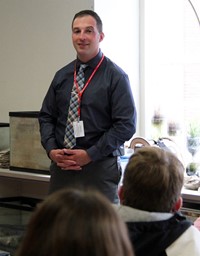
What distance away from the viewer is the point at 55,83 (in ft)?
9.59

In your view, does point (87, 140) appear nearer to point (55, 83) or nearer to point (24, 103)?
point (55, 83)

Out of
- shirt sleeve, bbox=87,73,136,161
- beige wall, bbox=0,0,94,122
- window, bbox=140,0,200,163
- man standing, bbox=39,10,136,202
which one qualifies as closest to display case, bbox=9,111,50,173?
beige wall, bbox=0,0,94,122

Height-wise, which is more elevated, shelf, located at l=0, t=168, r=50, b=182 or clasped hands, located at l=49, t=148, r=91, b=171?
clasped hands, located at l=49, t=148, r=91, b=171

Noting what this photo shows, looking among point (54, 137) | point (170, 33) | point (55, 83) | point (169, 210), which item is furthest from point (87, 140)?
point (170, 33)

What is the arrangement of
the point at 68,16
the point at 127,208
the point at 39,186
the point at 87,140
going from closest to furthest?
1. the point at 127,208
2. the point at 87,140
3. the point at 68,16
4. the point at 39,186

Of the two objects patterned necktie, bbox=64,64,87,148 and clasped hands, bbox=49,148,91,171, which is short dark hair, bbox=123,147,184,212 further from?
patterned necktie, bbox=64,64,87,148

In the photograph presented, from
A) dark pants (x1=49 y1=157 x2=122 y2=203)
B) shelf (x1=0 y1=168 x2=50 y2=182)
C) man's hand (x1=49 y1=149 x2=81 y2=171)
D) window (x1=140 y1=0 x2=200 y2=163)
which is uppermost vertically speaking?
window (x1=140 y1=0 x2=200 y2=163)

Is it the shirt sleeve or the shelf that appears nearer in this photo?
the shirt sleeve

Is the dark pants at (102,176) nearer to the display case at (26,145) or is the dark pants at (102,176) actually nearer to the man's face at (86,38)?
the man's face at (86,38)

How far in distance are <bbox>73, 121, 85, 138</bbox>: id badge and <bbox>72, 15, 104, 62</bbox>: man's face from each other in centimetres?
36

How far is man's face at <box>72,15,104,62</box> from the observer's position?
280 cm

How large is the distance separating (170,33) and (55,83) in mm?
1347

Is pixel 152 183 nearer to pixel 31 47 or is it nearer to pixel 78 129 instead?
pixel 78 129

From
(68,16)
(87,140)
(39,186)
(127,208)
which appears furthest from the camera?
(39,186)
